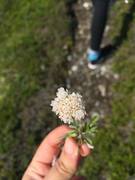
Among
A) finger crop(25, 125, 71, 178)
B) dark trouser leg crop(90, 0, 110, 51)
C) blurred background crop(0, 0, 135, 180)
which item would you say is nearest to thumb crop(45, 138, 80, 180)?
finger crop(25, 125, 71, 178)

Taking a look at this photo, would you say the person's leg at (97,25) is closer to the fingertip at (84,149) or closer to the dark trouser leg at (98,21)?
the dark trouser leg at (98,21)

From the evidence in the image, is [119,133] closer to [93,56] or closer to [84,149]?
[93,56]

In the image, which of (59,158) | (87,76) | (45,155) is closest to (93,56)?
(87,76)

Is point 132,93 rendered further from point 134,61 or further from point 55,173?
point 55,173

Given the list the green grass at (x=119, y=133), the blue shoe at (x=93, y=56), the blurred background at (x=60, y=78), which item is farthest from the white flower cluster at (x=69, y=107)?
the blue shoe at (x=93, y=56)

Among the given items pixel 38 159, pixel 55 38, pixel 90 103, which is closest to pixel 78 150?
pixel 38 159

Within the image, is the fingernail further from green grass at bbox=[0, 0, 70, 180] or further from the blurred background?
green grass at bbox=[0, 0, 70, 180]
